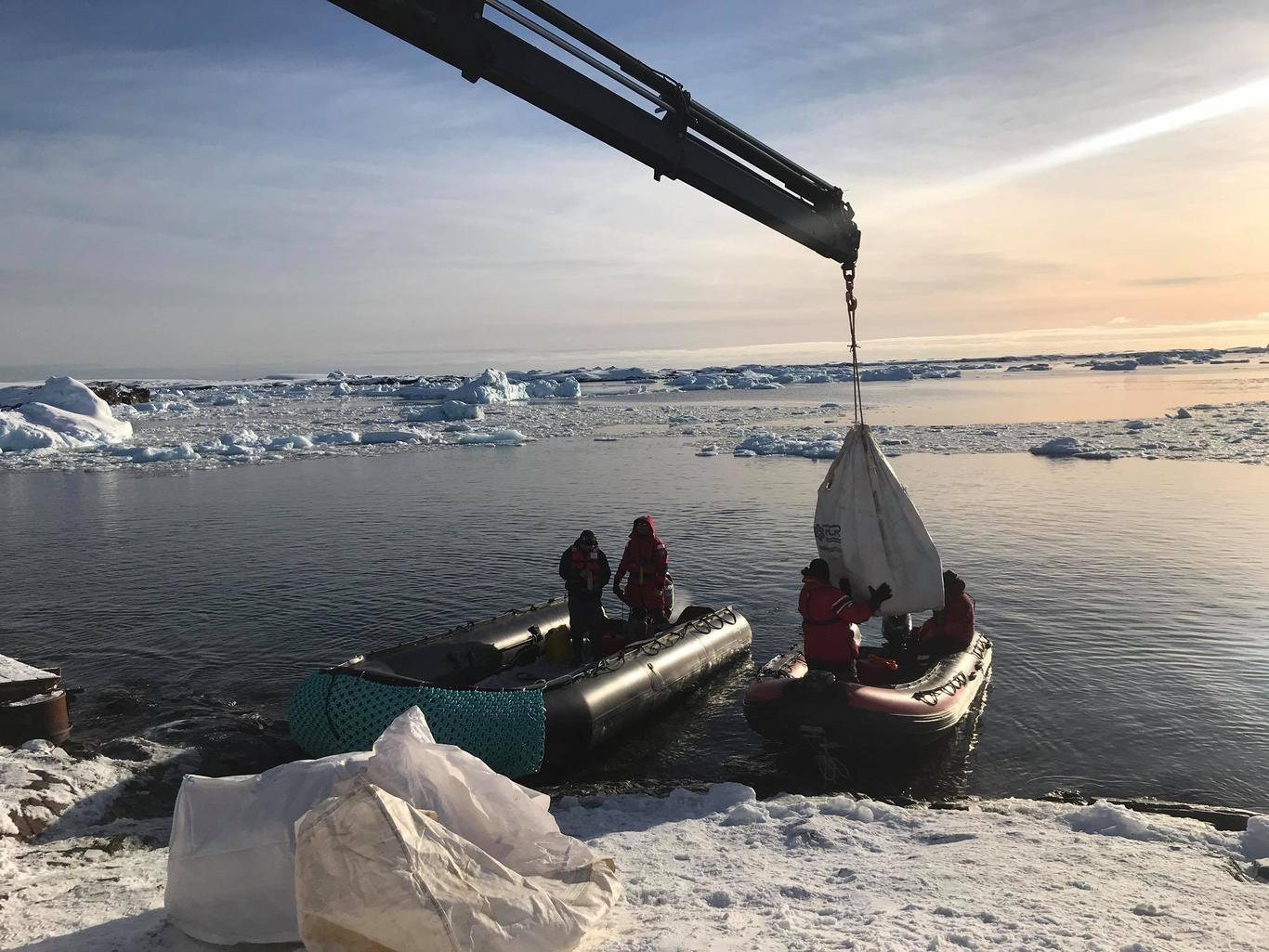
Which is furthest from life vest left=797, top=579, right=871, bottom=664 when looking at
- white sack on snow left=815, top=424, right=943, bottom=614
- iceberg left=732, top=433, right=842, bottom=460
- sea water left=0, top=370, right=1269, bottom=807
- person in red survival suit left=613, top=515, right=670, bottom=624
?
iceberg left=732, top=433, right=842, bottom=460

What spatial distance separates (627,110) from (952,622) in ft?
18.1

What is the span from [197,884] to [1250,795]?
7112mm

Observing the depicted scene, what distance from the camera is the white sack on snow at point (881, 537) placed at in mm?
7113

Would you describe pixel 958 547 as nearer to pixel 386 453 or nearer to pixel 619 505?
pixel 619 505

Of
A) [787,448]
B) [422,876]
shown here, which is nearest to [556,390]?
[787,448]

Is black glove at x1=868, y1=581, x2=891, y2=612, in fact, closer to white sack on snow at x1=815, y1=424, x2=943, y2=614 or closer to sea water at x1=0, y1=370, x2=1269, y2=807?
white sack on snow at x1=815, y1=424, x2=943, y2=614

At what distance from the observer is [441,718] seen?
6660 mm

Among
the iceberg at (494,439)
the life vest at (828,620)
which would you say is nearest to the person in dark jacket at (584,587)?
the life vest at (828,620)

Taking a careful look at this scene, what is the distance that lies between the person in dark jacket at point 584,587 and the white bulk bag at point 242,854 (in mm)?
4789

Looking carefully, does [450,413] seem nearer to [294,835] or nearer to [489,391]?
[489,391]

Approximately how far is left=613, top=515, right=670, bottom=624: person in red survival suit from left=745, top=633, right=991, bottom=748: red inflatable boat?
194 centimetres

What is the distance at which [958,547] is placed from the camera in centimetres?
1468

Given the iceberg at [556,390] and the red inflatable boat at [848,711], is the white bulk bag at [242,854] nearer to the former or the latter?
the red inflatable boat at [848,711]

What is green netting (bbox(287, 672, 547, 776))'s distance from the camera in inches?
262
